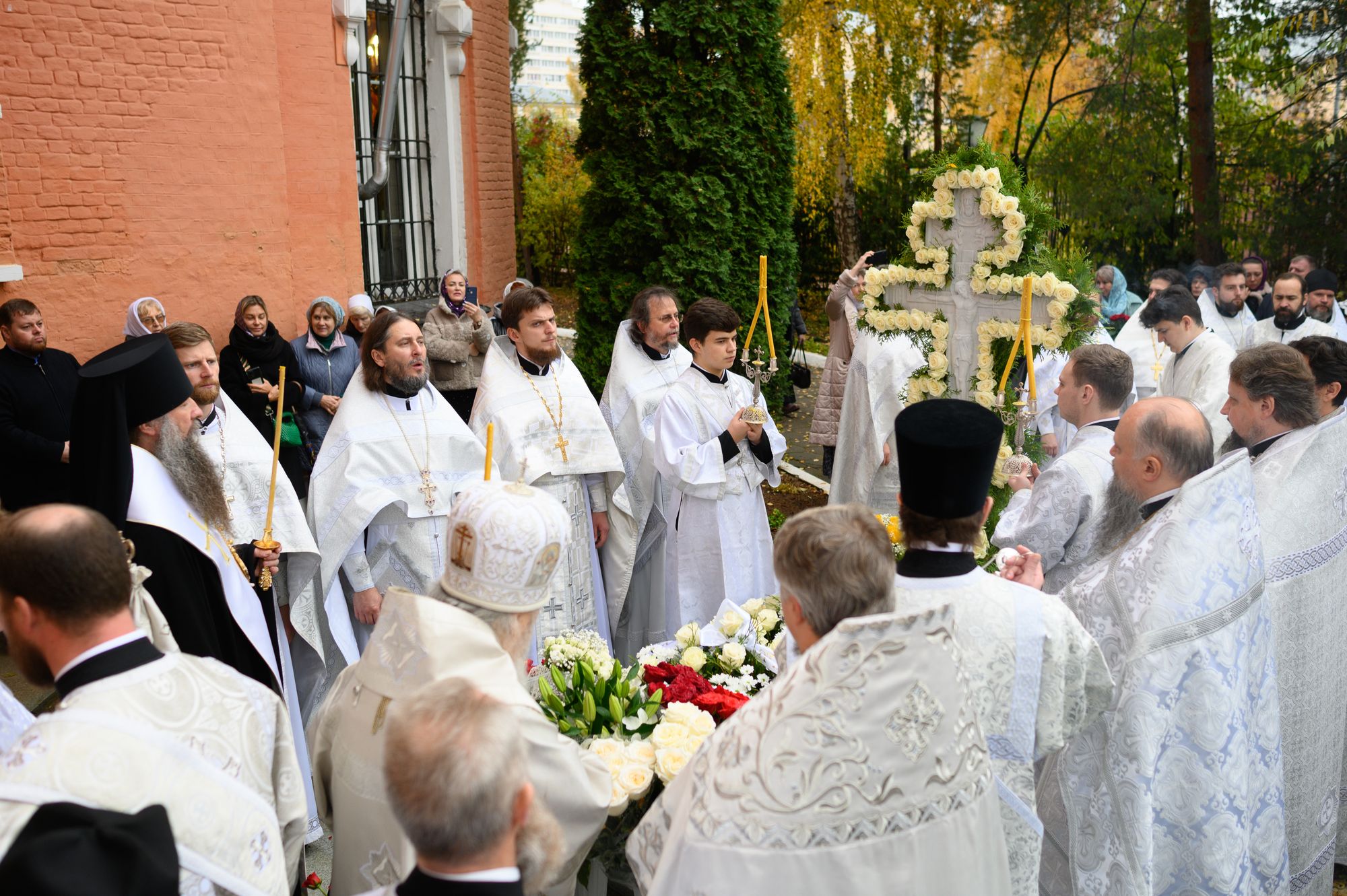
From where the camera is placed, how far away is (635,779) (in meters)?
3.05

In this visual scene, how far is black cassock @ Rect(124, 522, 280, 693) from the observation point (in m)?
3.84

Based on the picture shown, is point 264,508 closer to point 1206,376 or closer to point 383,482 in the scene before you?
point 383,482

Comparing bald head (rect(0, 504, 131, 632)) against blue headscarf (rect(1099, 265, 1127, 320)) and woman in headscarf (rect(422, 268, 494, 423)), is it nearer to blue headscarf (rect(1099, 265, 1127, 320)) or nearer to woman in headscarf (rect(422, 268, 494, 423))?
woman in headscarf (rect(422, 268, 494, 423))

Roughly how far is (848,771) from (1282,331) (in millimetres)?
8506

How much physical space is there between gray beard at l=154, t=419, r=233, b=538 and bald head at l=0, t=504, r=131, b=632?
1.69 metres

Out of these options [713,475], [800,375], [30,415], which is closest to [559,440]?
[713,475]

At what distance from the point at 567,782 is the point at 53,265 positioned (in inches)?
247

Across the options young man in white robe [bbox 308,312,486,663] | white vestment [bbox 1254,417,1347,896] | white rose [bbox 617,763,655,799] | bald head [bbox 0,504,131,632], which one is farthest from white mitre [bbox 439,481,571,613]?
white vestment [bbox 1254,417,1347,896]

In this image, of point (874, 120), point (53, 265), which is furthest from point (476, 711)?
point (874, 120)

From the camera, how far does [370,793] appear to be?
8.64 ft

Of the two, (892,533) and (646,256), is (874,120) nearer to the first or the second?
(646,256)

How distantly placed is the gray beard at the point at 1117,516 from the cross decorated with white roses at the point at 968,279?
4.04 ft

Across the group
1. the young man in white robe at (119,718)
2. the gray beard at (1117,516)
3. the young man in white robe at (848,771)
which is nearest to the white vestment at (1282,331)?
the gray beard at (1117,516)

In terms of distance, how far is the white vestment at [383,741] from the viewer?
2.53 m
